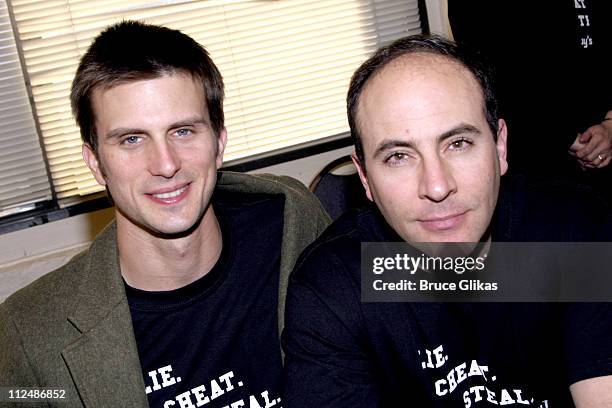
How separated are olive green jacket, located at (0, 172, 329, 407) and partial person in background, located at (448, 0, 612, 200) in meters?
1.07

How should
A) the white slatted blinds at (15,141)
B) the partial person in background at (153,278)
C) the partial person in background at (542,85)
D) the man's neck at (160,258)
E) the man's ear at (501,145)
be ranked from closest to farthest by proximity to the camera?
the man's ear at (501,145) → the partial person in background at (153,278) → the man's neck at (160,258) → the partial person in background at (542,85) → the white slatted blinds at (15,141)

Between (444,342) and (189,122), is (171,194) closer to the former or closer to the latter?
(189,122)

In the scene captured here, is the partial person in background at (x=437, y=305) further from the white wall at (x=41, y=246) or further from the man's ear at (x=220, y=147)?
the white wall at (x=41, y=246)

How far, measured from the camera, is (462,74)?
1.38 metres

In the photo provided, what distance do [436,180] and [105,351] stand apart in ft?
2.84

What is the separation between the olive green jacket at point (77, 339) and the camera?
1.53 m

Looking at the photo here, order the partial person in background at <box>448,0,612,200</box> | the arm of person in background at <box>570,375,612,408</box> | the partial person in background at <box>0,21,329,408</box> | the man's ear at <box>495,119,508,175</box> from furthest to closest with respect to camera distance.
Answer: the partial person in background at <box>448,0,612,200</box>
the partial person in background at <box>0,21,329,408</box>
the man's ear at <box>495,119,508,175</box>
the arm of person in background at <box>570,375,612,408</box>

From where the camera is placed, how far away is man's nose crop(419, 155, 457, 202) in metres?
1.29

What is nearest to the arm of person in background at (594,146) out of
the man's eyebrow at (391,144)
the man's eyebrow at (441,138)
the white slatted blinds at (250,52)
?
the man's eyebrow at (441,138)

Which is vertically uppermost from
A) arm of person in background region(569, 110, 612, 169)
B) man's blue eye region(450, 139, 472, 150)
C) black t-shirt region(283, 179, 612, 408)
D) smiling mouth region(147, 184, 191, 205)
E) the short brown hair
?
the short brown hair

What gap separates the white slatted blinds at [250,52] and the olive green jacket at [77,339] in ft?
4.71

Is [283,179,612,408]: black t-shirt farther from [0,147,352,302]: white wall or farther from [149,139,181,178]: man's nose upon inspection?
[0,147,352,302]: white wall

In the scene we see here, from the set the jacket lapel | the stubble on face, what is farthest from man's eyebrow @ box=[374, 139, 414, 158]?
the jacket lapel

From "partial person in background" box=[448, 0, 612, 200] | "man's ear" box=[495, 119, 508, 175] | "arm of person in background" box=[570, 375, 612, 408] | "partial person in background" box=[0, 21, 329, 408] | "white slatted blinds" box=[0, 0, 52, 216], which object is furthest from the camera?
"white slatted blinds" box=[0, 0, 52, 216]
